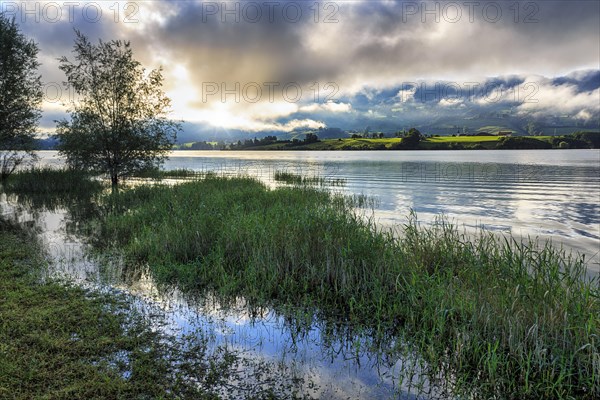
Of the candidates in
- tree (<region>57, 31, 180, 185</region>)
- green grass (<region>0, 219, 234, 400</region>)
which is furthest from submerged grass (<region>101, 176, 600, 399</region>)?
tree (<region>57, 31, 180, 185</region>)

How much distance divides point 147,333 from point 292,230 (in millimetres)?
5940

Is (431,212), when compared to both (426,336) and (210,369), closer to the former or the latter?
(426,336)

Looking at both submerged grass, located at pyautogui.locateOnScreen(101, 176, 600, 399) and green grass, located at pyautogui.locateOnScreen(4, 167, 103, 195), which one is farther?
green grass, located at pyautogui.locateOnScreen(4, 167, 103, 195)

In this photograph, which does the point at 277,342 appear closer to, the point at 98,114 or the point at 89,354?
the point at 89,354

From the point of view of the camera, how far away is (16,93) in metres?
32.2

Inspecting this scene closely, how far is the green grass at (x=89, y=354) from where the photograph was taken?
5082mm

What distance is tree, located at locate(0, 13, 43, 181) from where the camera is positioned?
31078mm

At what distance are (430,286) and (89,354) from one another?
7.33 meters

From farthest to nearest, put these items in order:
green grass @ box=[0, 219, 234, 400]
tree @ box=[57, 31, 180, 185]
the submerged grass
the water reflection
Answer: tree @ box=[57, 31, 180, 185], the submerged grass, the water reflection, green grass @ box=[0, 219, 234, 400]

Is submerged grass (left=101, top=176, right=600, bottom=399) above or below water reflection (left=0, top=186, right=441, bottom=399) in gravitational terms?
above

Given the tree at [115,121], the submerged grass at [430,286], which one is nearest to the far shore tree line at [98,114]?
the tree at [115,121]

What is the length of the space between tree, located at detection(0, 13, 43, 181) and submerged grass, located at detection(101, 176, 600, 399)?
28027 millimetres

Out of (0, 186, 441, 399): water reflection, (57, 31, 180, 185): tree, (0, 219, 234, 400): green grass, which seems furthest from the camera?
(57, 31, 180, 185): tree

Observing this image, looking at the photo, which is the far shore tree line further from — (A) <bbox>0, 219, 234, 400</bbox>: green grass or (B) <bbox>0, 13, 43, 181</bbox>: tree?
(A) <bbox>0, 219, 234, 400</bbox>: green grass
